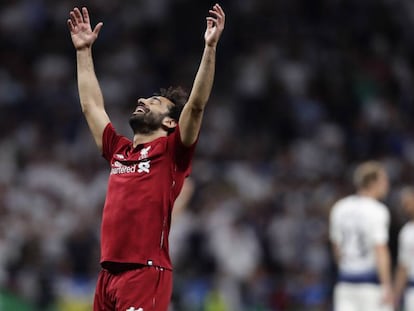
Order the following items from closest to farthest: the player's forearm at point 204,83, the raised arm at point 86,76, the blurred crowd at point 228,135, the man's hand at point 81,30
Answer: the player's forearm at point 204,83 < the raised arm at point 86,76 < the man's hand at point 81,30 < the blurred crowd at point 228,135

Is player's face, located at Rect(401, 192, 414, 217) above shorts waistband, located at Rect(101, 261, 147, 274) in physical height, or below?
above

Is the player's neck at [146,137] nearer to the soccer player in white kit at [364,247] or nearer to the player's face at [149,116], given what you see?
the player's face at [149,116]

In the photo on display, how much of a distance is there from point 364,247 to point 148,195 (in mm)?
4500

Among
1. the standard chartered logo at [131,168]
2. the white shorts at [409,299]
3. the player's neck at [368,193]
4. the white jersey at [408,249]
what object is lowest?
the white shorts at [409,299]

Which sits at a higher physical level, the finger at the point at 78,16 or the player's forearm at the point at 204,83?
the finger at the point at 78,16

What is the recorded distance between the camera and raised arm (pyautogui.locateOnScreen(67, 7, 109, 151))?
7.02m

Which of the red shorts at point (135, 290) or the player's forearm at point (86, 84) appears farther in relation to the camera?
the player's forearm at point (86, 84)

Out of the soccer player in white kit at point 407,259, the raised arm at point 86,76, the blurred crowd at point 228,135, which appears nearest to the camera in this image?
the raised arm at point 86,76

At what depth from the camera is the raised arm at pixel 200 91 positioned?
6.32 metres

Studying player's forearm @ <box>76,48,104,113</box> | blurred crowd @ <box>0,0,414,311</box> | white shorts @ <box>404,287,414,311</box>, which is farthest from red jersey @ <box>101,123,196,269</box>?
blurred crowd @ <box>0,0,414,311</box>

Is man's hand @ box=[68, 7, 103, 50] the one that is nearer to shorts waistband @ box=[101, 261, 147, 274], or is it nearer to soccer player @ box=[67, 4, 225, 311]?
soccer player @ box=[67, 4, 225, 311]

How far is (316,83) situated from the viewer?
1681 cm

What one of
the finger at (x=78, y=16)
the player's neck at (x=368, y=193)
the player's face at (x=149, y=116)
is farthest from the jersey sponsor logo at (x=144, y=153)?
the player's neck at (x=368, y=193)

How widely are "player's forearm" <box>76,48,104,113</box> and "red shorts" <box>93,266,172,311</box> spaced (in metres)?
1.14
